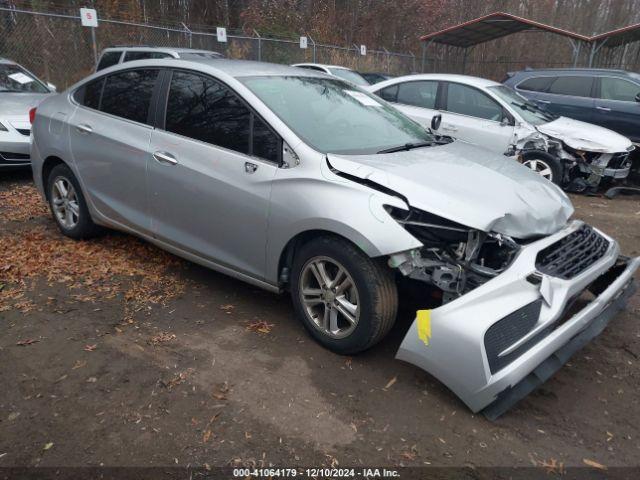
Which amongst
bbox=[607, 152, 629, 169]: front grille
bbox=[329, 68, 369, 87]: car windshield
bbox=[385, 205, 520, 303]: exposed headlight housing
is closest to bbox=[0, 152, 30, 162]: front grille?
bbox=[385, 205, 520, 303]: exposed headlight housing

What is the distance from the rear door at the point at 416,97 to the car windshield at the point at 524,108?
903 mm

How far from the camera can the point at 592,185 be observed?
7691 millimetres

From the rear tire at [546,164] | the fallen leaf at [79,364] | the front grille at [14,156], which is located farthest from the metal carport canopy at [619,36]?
the fallen leaf at [79,364]

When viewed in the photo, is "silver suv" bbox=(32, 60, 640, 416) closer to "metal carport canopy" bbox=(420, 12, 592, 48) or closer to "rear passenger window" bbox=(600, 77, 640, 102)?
"rear passenger window" bbox=(600, 77, 640, 102)

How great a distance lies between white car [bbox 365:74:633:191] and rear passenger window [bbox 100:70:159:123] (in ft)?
14.0

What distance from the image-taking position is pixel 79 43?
47.5 feet

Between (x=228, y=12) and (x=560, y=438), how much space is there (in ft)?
69.2

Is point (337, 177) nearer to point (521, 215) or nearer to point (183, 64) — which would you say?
point (521, 215)

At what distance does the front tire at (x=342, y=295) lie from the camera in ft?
9.73

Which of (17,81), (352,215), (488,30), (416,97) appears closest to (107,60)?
(17,81)

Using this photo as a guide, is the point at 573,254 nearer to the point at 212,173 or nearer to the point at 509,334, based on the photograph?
the point at 509,334

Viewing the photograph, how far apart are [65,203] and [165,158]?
5.64 feet

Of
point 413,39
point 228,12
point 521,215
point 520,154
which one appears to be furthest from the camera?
point 413,39

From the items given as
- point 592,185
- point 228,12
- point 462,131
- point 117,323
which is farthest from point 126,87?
point 228,12
